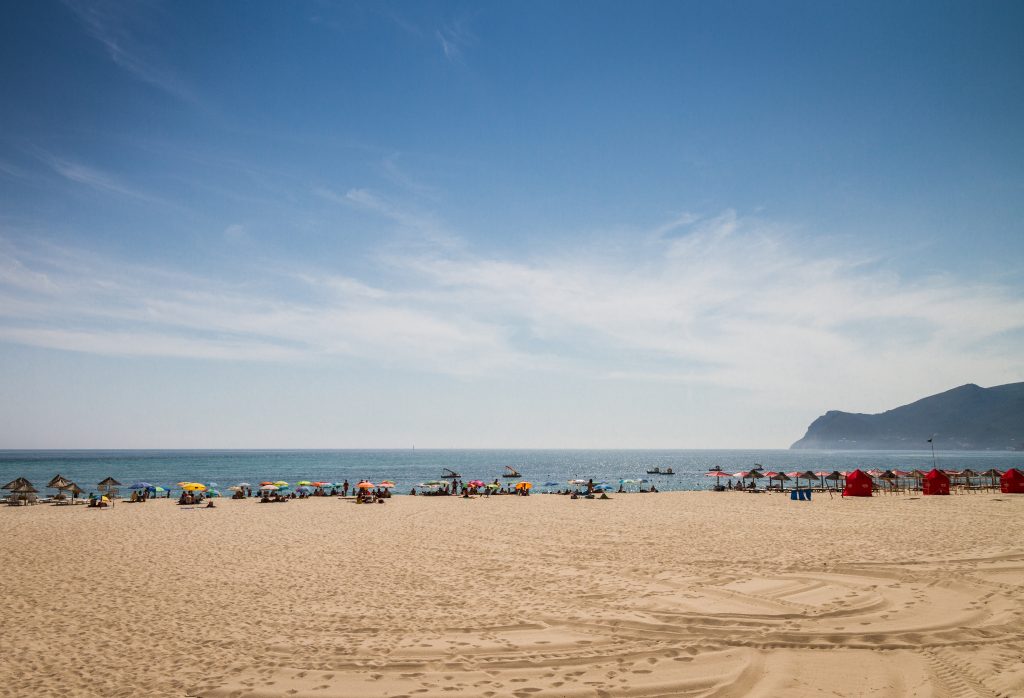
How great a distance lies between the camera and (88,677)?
8203 millimetres

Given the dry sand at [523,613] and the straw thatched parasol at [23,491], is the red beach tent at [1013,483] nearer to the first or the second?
the dry sand at [523,613]

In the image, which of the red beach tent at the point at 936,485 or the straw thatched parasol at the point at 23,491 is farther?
the red beach tent at the point at 936,485

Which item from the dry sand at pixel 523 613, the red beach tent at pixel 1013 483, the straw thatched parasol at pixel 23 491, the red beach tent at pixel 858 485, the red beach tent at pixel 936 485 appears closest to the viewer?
the dry sand at pixel 523 613

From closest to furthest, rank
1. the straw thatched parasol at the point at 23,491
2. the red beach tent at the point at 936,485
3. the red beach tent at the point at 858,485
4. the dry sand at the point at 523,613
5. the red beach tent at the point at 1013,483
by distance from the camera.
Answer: the dry sand at the point at 523,613 → the straw thatched parasol at the point at 23,491 → the red beach tent at the point at 858,485 → the red beach tent at the point at 936,485 → the red beach tent at the point at 1013,483

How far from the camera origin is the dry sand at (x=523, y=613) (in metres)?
7.79

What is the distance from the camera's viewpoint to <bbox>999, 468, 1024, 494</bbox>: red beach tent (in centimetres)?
4058

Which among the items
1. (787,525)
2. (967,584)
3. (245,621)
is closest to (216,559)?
(245,621)

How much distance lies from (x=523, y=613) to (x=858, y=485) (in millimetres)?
39553

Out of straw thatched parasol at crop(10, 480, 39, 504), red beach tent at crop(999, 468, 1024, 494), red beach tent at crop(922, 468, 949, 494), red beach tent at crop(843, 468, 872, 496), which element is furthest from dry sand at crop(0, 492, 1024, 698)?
red beach tent at crop(999, 468, 1024, 494)

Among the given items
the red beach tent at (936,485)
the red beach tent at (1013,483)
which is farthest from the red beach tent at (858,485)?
the red beach tent at (1013,483)

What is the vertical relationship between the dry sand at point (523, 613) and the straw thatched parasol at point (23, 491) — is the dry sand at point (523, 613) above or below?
above

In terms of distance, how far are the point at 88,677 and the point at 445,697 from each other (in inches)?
223

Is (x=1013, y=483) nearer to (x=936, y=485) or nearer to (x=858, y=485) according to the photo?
(x=936, y=485)

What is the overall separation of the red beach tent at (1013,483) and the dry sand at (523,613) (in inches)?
1004
